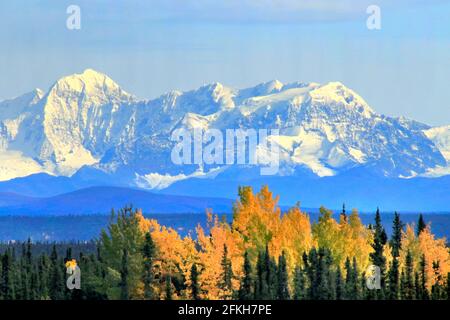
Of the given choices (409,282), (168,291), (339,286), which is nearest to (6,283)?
(168,291)

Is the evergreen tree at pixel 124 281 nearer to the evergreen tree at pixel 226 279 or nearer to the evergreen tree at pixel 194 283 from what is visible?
the evergreen tree at pixel 194 283

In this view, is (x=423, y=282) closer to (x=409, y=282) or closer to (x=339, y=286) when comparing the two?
(x=409, y=282)

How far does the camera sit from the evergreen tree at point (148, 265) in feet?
566

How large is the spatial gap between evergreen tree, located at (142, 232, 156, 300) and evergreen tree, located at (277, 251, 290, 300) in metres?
16.0

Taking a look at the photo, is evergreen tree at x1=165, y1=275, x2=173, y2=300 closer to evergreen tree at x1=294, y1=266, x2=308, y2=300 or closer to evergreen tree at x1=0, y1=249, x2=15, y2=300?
evergreen tree at x1=294, y1=266, x2=308, y2=300

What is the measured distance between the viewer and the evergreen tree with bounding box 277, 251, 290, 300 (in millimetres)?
163625

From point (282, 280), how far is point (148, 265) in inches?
763

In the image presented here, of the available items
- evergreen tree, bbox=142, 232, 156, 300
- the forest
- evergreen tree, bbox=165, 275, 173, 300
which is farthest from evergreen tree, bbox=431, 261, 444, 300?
evergreen tree, bbox=142, 232, 156, 300

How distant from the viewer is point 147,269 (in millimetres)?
176875

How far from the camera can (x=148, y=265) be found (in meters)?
178
